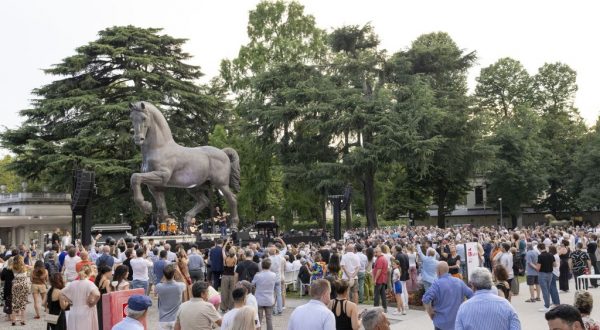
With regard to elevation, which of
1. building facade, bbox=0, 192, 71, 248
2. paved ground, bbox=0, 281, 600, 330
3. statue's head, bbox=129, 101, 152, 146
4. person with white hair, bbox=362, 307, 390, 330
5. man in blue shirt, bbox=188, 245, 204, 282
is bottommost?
paved ground, bbox=0, 281, 600, 330

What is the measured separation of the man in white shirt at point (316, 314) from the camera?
20.3 ft

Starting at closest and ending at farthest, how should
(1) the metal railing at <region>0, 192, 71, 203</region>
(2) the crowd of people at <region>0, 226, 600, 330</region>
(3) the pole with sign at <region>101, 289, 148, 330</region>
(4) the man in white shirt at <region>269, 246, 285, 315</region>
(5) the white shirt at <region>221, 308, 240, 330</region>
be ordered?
(2) the crowd of people at <region>0, 226, 600, 330</region>, (5) the white shirt at <region>221, 308, 240, 330</region>, (3) the pole with sign at <region>101, 289, 148, 330</region>, (4) the man in white shirt at <region>269, 246, 285, 315</region>, (1) the metal railing at <region>0, 192, 71, 203</region>

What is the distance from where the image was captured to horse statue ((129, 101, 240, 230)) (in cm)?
2248

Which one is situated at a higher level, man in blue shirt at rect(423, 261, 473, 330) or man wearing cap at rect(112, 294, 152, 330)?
man wearing cap at rect(112, 294, 152, 330)

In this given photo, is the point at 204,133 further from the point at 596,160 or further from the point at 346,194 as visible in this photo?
the point at 596,160

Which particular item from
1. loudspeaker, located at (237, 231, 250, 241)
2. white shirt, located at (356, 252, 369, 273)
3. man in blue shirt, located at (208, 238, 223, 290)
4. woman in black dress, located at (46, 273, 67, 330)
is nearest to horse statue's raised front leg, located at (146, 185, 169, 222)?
loudspeaker, located at (237, 231, 250, 241)

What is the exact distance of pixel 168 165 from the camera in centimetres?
2377

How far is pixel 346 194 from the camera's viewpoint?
3098 centimetres

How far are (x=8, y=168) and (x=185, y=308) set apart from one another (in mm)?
36925

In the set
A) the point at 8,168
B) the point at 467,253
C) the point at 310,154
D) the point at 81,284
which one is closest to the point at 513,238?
the point at 467,253

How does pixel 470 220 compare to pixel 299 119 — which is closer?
pixel 299 119

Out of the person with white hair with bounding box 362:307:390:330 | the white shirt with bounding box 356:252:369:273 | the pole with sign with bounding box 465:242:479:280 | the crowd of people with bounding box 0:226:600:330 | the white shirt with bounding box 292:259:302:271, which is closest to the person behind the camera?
the person with white hair with bounding box 362:307:390:330

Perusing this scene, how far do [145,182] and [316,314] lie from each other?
18.0 meters

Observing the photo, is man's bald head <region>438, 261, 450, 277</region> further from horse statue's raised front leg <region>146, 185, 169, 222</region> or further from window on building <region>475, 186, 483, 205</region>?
window on building <region>475, 186, 483, 205</region>
